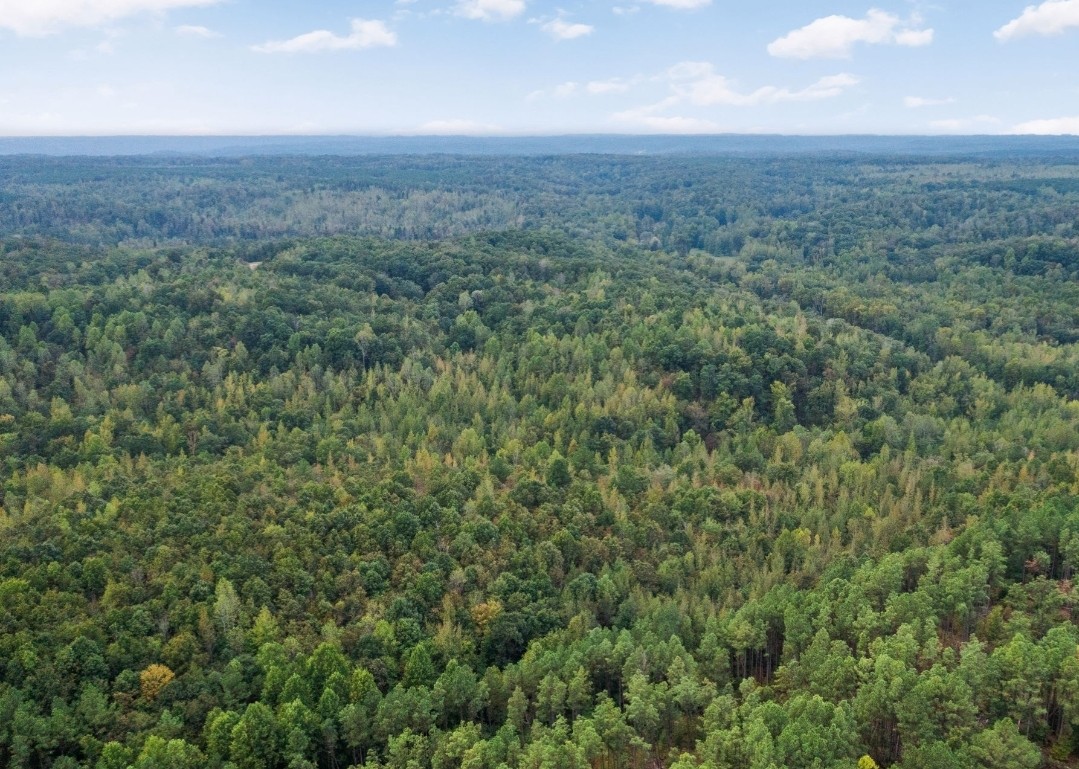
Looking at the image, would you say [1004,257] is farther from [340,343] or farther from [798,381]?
[340,343]

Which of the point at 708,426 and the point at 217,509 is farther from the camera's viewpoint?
the point at 708,426

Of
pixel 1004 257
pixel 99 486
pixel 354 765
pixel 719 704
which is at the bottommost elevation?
pixel 354 765

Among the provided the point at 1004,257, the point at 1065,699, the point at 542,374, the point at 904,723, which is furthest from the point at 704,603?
the point at 1004,257

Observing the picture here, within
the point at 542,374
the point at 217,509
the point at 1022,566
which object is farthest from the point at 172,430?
the point at 1022,566

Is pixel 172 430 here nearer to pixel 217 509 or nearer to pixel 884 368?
pixel 217 509

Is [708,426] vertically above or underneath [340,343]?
underneath

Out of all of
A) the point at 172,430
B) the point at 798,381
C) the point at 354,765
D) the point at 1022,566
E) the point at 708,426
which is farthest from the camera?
the point at 798,381

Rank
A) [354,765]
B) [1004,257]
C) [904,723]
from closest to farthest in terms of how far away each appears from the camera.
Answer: [904,723]
[354,765]
[1004,257]
